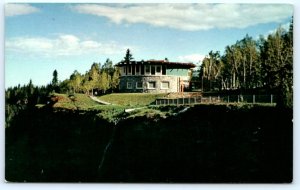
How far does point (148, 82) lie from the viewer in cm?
779

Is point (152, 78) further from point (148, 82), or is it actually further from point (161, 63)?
point (161, 63)

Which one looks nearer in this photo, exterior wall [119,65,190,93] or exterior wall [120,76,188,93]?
exterior wall [119,65,190,93]

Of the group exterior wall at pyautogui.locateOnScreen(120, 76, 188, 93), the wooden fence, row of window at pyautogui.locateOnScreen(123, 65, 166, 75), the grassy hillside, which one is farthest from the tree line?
the grassy hillside

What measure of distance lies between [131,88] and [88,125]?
29.5 inches

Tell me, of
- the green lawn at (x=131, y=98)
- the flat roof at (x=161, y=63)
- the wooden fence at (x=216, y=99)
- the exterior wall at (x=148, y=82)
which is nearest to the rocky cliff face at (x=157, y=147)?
the wooden fence at (x=216, y=99)

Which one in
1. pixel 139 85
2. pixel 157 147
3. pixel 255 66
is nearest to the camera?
pixel 157 147

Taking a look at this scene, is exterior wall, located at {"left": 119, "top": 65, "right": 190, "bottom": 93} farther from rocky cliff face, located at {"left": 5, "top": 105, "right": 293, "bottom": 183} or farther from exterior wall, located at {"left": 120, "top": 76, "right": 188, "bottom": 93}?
rocky cliff face, located at {"left": 5, "top": 105, "right": 293, "bottom": 183}

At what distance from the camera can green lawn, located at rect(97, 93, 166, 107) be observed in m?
7.61

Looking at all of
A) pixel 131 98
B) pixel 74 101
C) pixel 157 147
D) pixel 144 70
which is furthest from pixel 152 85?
pixel 74 101

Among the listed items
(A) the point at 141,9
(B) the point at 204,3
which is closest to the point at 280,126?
(B) the point at 204,3

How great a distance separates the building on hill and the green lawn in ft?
0.25

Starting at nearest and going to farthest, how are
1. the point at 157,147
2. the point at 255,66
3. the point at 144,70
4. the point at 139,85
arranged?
the point at 157,147, the point at 255,66, the point at 144,70, the point at 139,85

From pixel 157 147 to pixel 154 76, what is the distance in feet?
3.15

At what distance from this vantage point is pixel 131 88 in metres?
7.77
